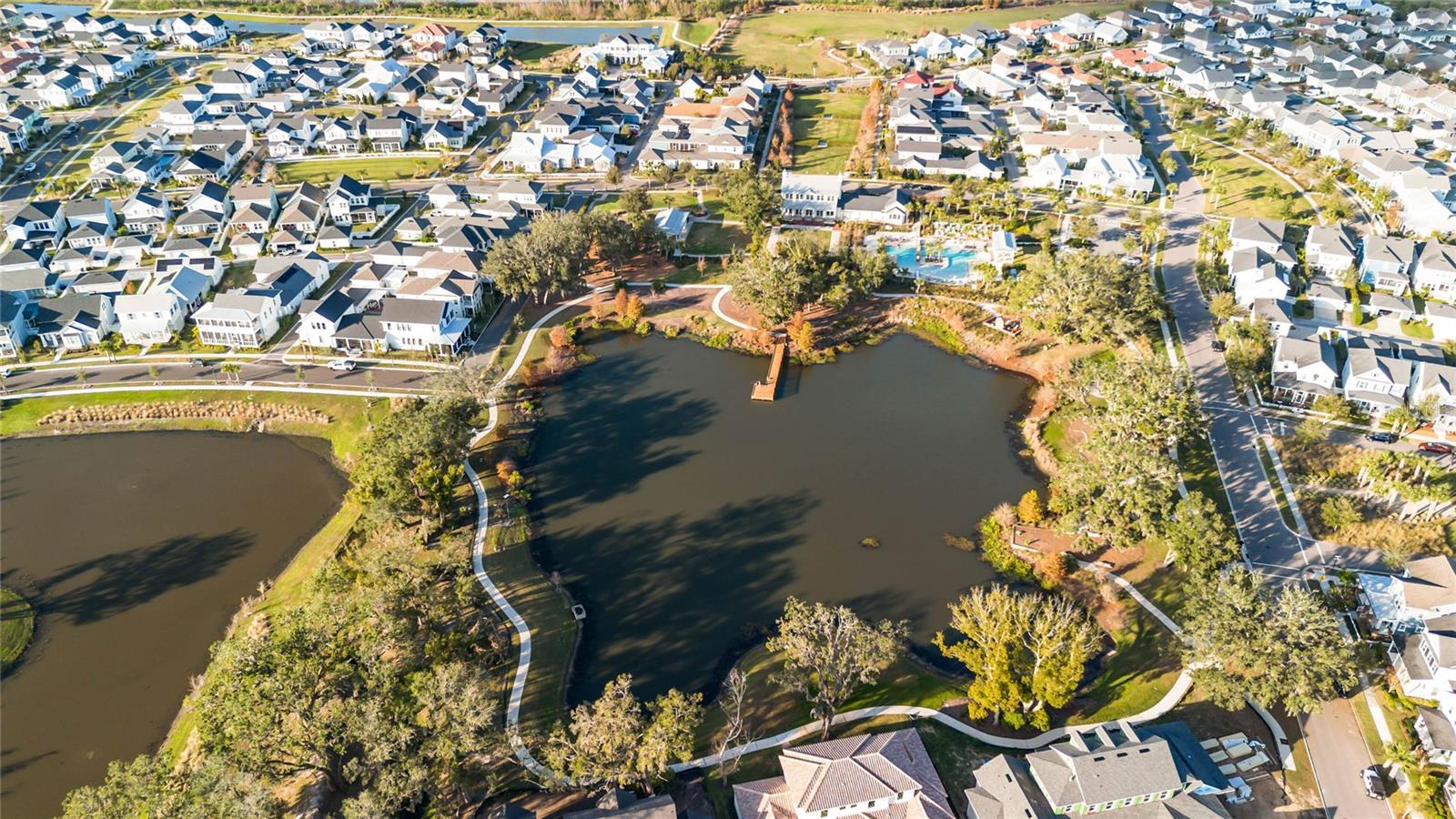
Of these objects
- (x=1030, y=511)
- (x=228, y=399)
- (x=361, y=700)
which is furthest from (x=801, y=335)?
(x=228, y=399)

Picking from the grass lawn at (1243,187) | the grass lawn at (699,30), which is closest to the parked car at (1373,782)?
the grass lawn at (1243,187)

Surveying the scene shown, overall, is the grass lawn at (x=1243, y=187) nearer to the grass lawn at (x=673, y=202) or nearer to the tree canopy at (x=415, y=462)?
the grass lawn at (x=673, y=202)

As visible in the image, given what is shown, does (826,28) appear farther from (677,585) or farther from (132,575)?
(132,575)

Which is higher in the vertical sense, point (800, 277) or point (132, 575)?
point (800, 277)

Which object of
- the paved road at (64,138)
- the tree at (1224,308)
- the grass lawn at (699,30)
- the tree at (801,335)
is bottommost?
the tree at (801,335)

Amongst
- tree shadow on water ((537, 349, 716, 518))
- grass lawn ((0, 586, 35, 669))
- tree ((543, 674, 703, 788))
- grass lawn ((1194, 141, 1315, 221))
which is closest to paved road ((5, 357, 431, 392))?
tree shadow on water ((537, 349, 716, 518))
